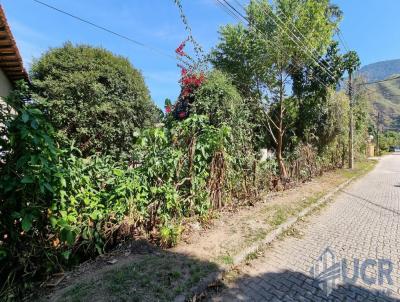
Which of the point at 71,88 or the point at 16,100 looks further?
the point at 71,88

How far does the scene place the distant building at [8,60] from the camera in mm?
5117

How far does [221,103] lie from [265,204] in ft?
9.67

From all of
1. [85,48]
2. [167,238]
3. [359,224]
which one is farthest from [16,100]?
[359,224]

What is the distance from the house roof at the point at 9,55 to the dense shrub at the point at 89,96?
2.14ft

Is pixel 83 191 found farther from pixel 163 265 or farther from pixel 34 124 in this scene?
pixel 163 265

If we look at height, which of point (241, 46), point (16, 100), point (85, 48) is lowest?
point (16, 100)

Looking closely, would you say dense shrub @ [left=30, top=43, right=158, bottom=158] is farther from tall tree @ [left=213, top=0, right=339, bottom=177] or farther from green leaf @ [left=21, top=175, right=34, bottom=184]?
tall tree @ [left=213, top=0, right=339, bottom=177]

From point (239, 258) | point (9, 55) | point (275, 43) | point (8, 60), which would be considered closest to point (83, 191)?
point (239, 258)

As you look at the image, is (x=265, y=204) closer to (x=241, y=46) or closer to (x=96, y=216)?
(x=96, y=216)

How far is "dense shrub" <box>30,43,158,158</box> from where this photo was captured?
5.62 meters

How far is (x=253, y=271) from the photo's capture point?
3887 millimetres

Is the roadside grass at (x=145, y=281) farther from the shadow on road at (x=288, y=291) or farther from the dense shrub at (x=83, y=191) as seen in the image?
the dense shrub at (x=83, y=191)
